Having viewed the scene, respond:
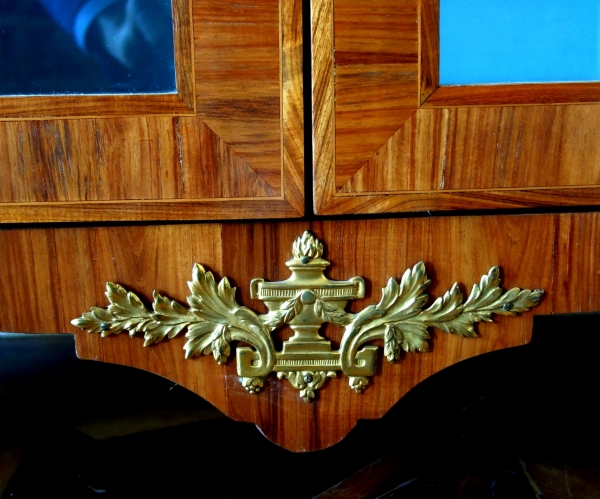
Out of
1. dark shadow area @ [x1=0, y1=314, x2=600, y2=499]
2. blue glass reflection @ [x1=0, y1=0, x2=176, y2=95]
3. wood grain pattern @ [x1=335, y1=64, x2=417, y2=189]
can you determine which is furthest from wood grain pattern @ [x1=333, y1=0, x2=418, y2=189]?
dark shadow area @ [x1=0, y1=314, x2=600, y2=499]

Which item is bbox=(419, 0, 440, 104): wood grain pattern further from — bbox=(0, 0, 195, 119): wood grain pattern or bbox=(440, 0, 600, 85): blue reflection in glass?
bbox=(0, 0, 195, 119): wood grain pattern

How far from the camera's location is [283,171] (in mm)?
312

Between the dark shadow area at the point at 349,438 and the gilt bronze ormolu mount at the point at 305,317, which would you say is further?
the dark shadow area at the point at 349,438

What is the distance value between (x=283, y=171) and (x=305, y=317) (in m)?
0.09

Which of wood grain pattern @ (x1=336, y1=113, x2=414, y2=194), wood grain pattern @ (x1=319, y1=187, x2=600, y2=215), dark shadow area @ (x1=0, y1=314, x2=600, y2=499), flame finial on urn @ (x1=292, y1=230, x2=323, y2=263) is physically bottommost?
dark shadow area @ (x1=0, y1=314, x2=600, y2=499)

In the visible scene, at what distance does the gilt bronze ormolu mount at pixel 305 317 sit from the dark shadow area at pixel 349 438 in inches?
6.0

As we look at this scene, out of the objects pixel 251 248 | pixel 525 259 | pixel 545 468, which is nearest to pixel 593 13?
pixel 525 259

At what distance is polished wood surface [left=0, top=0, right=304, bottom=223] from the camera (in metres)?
0.30

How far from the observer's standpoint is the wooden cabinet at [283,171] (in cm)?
30

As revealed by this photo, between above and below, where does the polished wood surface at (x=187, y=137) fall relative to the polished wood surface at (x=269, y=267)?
above

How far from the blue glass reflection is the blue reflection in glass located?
6.8 inches

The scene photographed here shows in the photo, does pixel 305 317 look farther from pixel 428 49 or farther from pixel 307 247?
pixel 428 49

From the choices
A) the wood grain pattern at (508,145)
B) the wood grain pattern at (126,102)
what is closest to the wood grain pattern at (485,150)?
the wood grain pattern at (508,145)

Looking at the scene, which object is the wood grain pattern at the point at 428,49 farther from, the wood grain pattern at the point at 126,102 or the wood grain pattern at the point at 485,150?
the wood grain pattern at the point at 126,102
